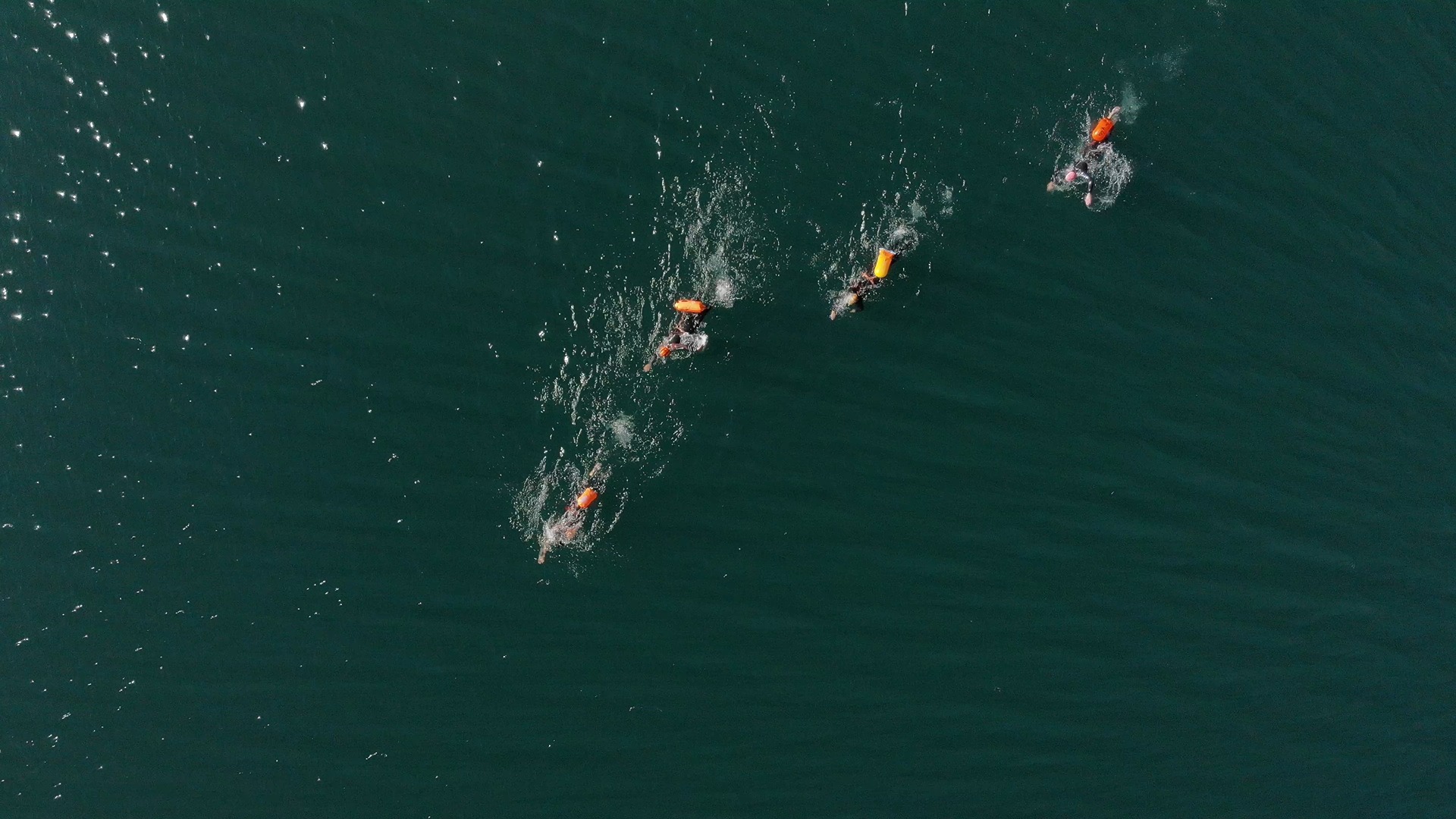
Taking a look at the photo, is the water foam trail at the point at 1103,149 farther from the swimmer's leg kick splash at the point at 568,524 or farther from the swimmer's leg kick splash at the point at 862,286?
the swimmer's leg kick splash at the point at 568,524

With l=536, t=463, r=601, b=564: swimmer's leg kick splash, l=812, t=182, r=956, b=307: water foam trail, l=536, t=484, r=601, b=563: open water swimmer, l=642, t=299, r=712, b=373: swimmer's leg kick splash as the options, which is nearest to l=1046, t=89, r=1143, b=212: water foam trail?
l=812, t=182, r=956, b=307: water foam trail

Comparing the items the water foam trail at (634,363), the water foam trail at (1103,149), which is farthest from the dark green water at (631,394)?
the water foam trail at (1103,149)

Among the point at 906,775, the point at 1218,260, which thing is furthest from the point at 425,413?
the point at 1218,260

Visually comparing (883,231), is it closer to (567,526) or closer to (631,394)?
(631,394)

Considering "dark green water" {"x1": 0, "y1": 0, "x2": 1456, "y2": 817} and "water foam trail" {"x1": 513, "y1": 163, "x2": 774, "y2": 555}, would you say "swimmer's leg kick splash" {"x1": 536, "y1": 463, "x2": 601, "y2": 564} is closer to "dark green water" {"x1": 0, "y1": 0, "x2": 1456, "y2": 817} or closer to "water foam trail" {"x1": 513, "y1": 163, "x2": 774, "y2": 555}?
"water foam trail" {"x1": 513, "y1": 163, "x2": 774, "y2": 555}

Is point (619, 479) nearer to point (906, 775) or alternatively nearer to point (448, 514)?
point (448, 514)
